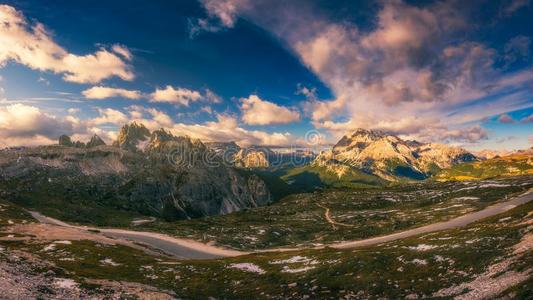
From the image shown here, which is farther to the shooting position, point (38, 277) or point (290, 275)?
point (290, 275)

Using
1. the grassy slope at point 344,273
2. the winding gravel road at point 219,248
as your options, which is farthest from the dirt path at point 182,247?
the grassy slope at point 344,273

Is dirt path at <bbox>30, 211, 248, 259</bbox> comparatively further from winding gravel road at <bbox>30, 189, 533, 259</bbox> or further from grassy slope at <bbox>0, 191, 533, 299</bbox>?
grassy slope at <bbox>0, 191, 533, 299</bbox>

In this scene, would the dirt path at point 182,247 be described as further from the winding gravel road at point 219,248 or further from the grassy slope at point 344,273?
the grassy slope at point 344,273

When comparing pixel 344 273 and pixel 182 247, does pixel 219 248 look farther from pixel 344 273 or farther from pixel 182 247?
pixel 344 273

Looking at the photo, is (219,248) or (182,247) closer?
(182,247)

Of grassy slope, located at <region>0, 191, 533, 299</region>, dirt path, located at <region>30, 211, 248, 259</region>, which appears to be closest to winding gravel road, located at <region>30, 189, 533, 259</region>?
dirt path, located at <region>30, 211, 248, 259</region>

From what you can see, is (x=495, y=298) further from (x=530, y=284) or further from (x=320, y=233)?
(x=320, y=233)

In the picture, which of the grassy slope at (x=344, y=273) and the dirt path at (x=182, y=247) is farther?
the dirt path at (x=182, y=247)

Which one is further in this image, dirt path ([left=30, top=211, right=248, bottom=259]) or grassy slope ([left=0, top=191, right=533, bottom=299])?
dirt path ([left=30, top=211, right=248, bottom=259])

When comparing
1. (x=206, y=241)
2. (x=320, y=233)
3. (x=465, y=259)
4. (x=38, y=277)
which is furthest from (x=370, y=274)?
(x=320, y=233)

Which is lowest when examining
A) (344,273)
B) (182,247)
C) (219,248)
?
(219,248)

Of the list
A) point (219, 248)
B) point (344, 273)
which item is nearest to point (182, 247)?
point (219, 248)
